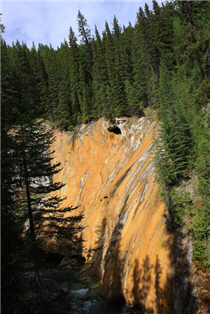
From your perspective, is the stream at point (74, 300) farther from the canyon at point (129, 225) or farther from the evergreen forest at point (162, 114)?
the evergreen forest at point (162, 114)

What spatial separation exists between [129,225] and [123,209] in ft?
6.85

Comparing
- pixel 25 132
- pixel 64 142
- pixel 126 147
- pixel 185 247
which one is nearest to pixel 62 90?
pixel 64 142

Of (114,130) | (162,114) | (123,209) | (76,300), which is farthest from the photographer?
(114,130)

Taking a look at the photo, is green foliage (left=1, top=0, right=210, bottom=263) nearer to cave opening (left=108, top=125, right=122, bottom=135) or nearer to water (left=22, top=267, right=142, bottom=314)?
cave opening (left=108, top=125, right=122, bottom=135)

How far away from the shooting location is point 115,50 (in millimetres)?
37625

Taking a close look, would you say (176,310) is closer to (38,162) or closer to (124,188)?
(38,162)

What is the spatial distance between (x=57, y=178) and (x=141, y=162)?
20.3 m

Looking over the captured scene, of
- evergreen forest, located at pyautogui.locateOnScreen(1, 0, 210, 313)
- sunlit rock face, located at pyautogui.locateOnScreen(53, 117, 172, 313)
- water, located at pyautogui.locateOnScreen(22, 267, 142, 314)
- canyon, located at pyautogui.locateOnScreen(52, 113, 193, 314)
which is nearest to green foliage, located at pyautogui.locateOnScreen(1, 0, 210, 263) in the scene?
evergreen forest, located at pyautogui.locateOnScreen(1, 0, 210, 313)

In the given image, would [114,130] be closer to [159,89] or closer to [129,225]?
[159,89]

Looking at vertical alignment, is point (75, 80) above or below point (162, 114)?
above

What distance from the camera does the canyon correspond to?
9.43 meters

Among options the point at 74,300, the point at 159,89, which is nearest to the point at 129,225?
the point at 74,300

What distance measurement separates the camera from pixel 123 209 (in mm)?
16594

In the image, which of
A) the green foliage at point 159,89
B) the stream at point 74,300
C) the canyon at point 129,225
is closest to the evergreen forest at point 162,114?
the green foliage at point 159,89
